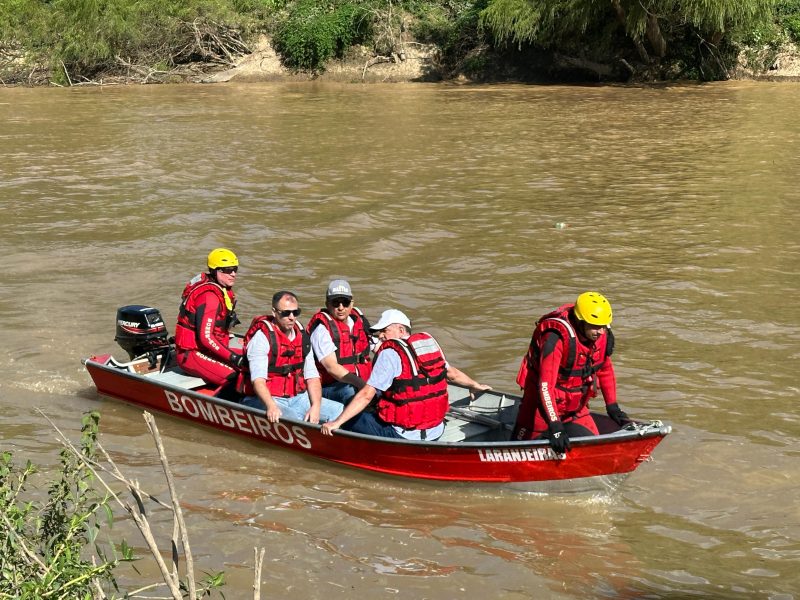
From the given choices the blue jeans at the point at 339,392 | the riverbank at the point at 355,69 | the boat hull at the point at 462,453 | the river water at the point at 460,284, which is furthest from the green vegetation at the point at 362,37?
the boat hull at the point at 462,453

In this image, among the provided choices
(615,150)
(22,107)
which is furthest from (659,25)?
(22,107)

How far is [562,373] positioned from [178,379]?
4269 millimetres

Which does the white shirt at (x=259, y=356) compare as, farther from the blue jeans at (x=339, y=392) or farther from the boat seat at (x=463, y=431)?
the boat seat at (x=463, y=431)

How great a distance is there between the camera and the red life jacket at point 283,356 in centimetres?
905

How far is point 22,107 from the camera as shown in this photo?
106 feet

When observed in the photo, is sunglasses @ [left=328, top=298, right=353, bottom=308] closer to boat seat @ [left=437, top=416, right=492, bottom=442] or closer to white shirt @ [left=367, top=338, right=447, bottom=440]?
white shirt @ [left=367, top=338, right=447, bottom=440]

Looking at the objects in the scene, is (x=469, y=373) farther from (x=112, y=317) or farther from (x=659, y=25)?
(x=659, y=25)

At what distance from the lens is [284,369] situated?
9227mm

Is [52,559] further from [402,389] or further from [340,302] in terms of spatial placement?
[340,302]

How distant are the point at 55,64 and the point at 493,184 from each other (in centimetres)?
2553

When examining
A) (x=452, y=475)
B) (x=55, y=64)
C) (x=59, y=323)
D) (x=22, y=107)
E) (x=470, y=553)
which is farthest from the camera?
(x=55, y=64)

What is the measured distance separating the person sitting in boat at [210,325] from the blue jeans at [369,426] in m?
1.46

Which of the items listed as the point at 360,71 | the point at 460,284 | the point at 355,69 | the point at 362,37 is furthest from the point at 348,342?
the point at 362,37

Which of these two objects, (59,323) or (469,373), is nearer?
(469,373)
